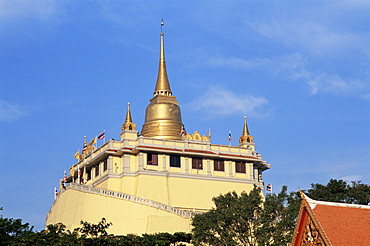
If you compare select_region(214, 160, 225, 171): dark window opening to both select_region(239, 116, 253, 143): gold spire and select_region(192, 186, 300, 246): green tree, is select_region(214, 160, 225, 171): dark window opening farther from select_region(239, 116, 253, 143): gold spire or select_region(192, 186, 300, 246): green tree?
select_region(192, 186, 300, 246): green tree

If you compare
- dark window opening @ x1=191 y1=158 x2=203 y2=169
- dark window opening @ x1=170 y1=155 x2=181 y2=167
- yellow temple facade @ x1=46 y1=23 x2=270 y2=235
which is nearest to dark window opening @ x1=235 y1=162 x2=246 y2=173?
yellow temple facade @ x1=46 y1=23 x2=270 y2=235

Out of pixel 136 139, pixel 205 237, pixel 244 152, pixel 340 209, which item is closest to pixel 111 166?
pixel 136 139

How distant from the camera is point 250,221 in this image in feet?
208

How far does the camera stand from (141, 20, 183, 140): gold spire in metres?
96.0

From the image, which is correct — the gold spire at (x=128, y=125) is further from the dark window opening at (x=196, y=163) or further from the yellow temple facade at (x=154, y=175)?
the dark window opening at (x=196, y=163)

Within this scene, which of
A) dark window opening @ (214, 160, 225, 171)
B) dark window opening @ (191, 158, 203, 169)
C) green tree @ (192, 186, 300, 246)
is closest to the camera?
green tree @ (192, 186, 300, 246)

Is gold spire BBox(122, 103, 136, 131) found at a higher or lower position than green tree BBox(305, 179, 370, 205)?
higher

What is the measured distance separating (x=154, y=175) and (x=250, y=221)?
27.4 metres

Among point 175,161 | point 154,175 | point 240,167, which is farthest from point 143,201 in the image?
point 240,167

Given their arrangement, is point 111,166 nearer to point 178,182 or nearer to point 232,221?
point 178,182

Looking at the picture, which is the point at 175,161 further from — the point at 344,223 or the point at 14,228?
the point at 344,223

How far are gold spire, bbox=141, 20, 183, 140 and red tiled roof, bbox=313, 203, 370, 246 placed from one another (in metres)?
50.3

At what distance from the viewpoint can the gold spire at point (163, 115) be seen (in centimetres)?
9600

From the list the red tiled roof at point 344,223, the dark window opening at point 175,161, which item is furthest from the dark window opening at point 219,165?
the red tiled roof at point 344,223
